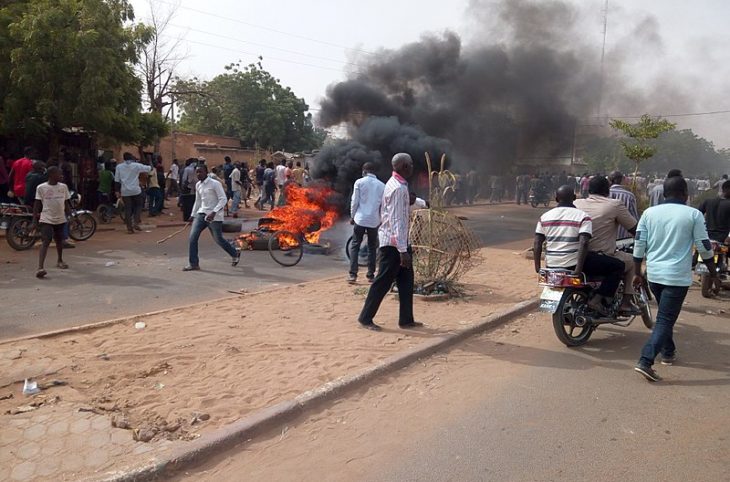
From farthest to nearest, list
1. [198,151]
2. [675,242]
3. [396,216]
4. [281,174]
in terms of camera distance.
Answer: [198,151], [281,174], [396,216], [675,242]

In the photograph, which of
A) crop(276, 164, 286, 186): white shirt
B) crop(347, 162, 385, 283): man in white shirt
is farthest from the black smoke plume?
crop(347, 162, 385, 283): man in white shirt

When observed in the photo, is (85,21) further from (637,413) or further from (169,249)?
(637,413)

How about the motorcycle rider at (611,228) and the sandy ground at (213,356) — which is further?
the motorcycle rider at (611,228)

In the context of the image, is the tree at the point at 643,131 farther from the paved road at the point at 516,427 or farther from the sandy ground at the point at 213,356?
the paved road at the point at 516,427

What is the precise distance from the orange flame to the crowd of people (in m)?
5.42

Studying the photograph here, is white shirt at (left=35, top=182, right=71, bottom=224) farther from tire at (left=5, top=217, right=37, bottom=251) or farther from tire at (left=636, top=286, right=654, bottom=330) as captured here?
tire at (left=636, top=286, right=654, bottom=330)

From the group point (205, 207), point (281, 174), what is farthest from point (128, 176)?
point (281, 174)

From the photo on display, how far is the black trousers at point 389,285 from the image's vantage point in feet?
18.0

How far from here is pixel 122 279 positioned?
8.12 meters

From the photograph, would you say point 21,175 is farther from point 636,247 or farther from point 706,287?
point 706,287

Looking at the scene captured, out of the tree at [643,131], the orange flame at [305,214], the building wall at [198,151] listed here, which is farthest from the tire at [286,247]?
the building wall at [198,151]

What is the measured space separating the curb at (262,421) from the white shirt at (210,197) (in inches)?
190

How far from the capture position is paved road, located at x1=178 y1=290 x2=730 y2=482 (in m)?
3.10

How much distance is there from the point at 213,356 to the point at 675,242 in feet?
12.7
